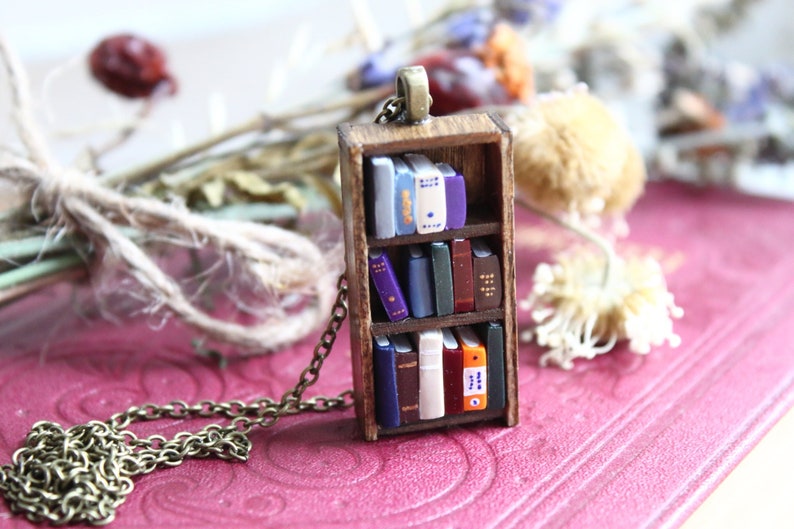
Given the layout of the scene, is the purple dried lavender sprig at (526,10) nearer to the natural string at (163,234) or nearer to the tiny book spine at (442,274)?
the natural string at (163,234)

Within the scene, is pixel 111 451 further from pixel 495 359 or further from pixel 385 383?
pixel 495 359

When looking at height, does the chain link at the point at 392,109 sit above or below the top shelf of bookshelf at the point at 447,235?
above

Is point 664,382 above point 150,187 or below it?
below

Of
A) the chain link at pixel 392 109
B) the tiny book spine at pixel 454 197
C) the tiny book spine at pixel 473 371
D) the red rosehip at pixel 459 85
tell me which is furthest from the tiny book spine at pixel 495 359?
the red rosehip at pixel 459 85

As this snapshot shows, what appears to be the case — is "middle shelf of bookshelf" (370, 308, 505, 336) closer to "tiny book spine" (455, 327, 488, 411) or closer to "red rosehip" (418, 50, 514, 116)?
"tiny book spine" (455, 327, 488, 411)

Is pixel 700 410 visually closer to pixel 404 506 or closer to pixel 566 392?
pixel 566 392

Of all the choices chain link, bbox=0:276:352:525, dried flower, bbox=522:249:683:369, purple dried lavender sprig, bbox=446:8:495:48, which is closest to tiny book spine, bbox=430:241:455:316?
chain link, bbox=0:276:352:525

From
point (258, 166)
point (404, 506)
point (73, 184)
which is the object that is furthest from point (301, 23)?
point (404, 506)
